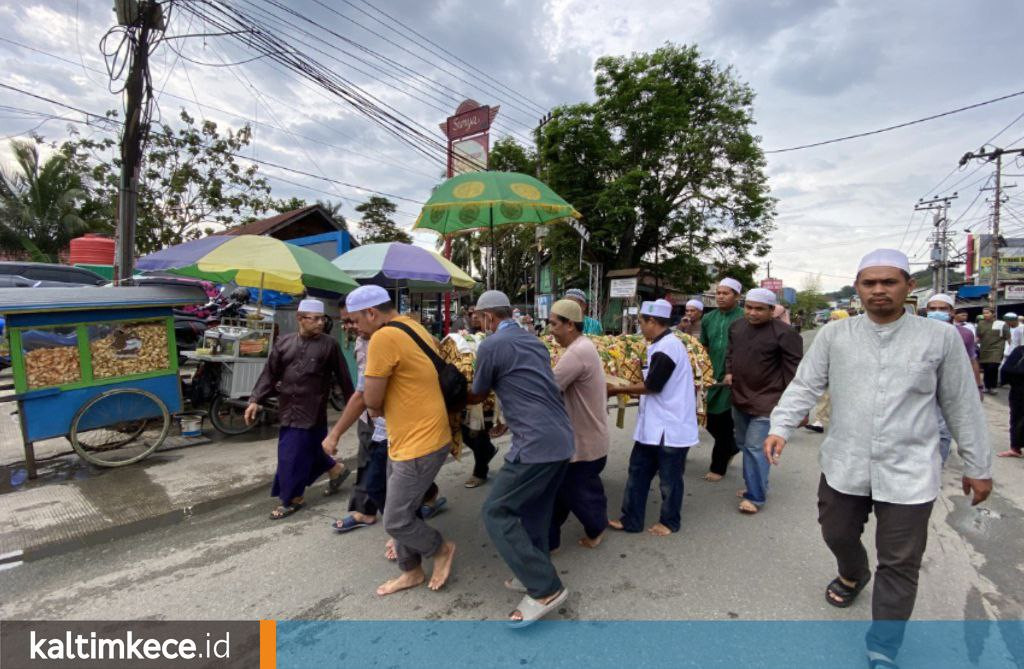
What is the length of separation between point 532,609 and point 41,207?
25164 millimetres

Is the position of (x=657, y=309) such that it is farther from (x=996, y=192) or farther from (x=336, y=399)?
(x=996, y=192)

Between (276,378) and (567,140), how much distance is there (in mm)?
17765

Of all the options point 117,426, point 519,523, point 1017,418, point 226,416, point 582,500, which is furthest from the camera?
point 226,416

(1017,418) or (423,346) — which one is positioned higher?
(423,346)

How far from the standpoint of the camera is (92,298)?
4516mm

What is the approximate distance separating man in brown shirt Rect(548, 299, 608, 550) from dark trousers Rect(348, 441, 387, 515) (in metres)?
1.27

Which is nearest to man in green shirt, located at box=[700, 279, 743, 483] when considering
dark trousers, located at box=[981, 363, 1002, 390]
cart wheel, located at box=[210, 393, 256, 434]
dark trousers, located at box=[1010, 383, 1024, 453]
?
dark trousers, located at box=[1010, 383, 1024, 453]

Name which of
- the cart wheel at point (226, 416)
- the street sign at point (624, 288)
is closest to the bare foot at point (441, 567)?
the cart wheel at point (226, 416)

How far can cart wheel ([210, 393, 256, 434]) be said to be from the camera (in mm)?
5993

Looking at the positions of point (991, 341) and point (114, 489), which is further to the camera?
point (991, 341)

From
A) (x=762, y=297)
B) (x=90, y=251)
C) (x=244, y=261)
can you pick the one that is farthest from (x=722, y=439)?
(x=90, y=251)

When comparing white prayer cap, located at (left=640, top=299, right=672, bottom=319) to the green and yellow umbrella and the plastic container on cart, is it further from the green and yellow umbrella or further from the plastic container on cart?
the plastic container on cart

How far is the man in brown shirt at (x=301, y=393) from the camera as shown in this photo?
3.76 m

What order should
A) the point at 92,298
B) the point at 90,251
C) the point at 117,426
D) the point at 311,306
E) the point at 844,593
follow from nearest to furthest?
the point at 844,593
the point at 311,306
the point at 92,298
the point at 117,426
the point at 90,251
